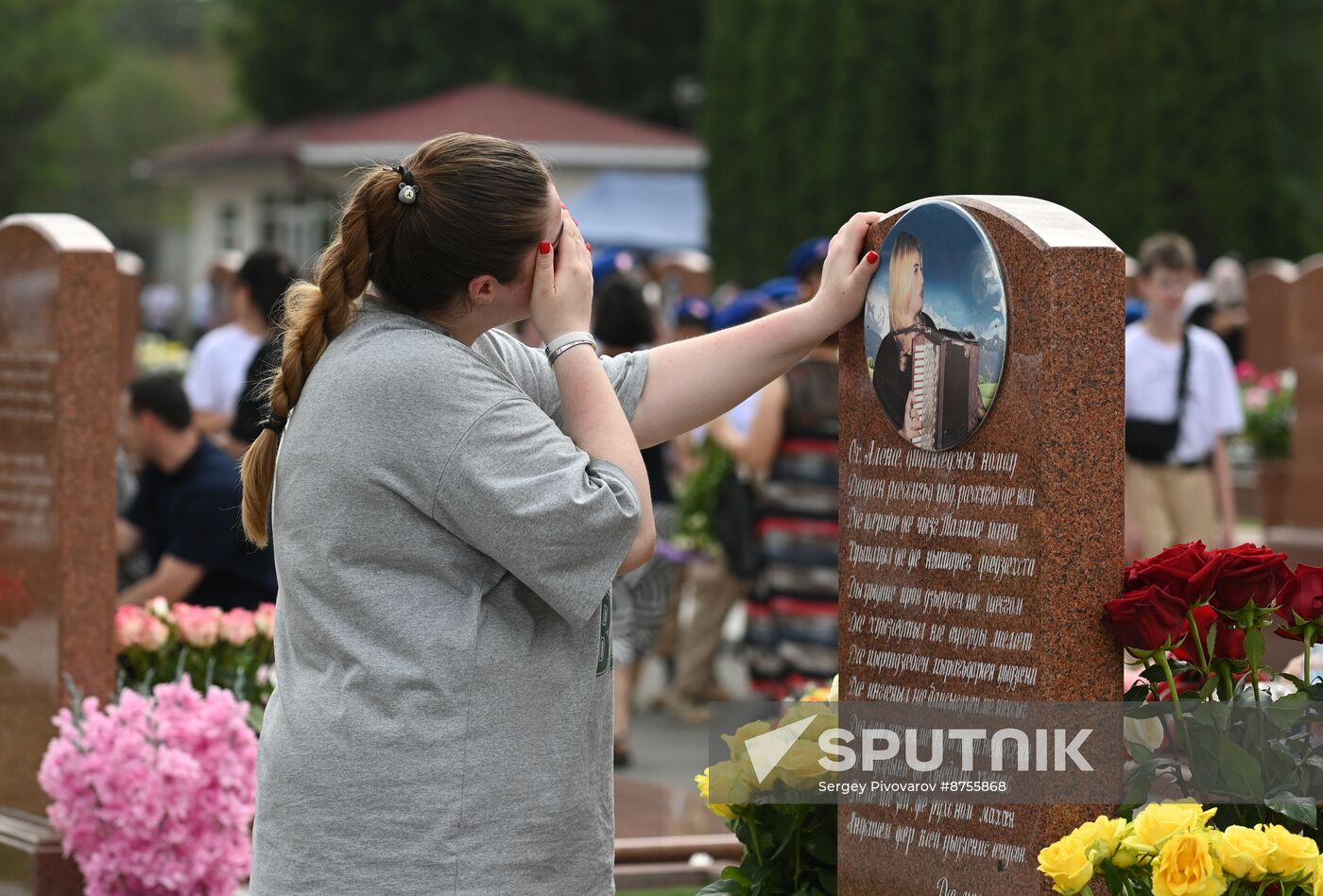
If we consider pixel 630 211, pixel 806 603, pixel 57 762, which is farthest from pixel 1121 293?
pixel 630 211

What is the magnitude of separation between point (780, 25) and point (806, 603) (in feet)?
79.0

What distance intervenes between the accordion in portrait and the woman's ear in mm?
655

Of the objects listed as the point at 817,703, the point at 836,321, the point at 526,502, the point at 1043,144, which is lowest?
the point at 817,703

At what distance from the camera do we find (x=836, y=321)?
3055mm

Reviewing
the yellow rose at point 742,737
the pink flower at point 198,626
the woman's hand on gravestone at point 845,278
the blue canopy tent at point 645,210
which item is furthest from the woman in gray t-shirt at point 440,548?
the blue canopy tent at point 645,210

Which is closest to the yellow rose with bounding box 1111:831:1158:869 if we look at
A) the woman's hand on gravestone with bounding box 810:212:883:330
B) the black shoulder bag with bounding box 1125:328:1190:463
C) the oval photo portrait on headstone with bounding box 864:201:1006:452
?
the oval photo portrait on headstone with bounding box 864:201:1006:452

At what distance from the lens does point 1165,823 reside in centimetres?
252

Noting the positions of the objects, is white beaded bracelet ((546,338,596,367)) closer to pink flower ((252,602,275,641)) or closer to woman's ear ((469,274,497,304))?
woman's ear ((469,274,497,304))

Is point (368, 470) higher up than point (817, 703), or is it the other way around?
point (368, 470)

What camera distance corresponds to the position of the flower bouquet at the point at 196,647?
5.40 metres

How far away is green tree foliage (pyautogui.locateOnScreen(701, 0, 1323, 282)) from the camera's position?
2425 centimetres

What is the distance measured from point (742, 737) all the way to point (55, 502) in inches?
101

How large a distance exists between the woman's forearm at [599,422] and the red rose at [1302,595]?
3.01 feet

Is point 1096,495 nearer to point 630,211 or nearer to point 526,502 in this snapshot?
point 526,502
